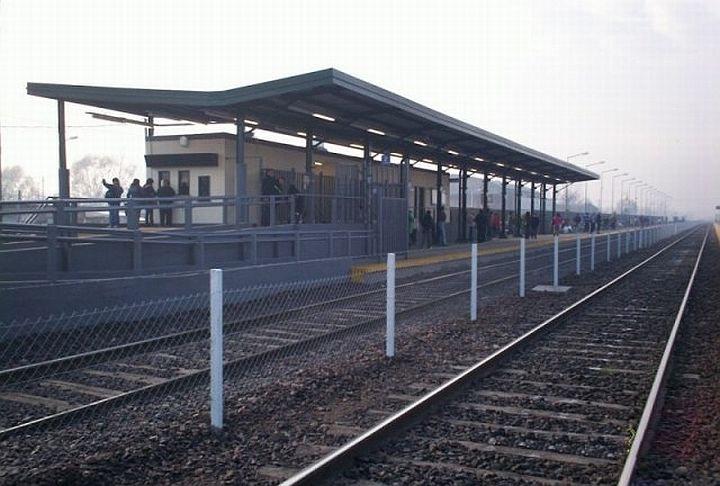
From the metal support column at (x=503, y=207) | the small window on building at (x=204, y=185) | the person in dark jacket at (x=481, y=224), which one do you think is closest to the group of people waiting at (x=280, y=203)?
the small window on building at (x=204, y=185)

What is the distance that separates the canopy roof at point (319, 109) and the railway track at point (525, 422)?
8509mm

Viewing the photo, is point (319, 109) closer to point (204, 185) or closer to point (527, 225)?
point (204, 185)

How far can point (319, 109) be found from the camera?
65.0 feet

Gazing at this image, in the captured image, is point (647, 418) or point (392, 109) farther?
point (392, 109)

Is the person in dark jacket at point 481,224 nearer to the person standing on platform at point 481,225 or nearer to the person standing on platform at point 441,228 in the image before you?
the person standing on platform at point 481,225

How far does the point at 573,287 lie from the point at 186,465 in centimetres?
1601

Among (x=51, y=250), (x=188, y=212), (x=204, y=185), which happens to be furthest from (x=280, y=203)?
(x=51, y=250)

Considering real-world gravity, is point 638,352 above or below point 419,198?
below

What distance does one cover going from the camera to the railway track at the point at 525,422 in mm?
5512

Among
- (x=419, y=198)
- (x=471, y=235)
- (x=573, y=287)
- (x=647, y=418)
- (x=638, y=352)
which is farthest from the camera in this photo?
(x=471, y=235)

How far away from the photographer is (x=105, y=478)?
17.6 ft

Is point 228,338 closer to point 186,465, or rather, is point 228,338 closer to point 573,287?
point 186,465

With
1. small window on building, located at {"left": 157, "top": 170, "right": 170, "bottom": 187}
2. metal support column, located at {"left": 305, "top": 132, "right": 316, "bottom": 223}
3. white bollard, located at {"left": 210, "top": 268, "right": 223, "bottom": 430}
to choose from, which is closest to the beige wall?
small window on building, located at {"left": 157, "top": 170, "right": 170, "bottom": 187}

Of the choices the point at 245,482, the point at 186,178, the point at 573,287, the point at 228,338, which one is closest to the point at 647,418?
the point at 245,482
